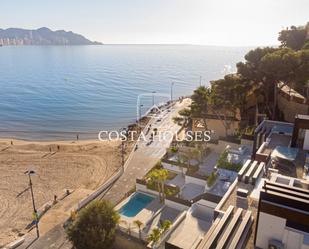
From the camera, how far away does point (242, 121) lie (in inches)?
1331

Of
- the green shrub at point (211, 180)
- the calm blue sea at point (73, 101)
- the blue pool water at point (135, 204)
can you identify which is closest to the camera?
the green shrub at point (211, 180)

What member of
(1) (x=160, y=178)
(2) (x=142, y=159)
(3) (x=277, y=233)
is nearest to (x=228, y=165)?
(1) (x=160, y=178)

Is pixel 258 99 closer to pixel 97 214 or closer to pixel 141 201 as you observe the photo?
pixel 141 201

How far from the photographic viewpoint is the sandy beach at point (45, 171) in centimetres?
2673

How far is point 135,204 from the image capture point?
24.2m

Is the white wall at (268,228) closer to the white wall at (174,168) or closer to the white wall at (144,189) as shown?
the white wall at (144,189)

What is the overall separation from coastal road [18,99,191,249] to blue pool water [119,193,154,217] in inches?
68.2

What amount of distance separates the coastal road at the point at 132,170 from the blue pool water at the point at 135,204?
173 cm

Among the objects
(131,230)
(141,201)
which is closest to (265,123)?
(141,201)

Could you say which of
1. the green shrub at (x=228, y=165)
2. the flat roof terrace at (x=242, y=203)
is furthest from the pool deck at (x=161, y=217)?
the flat roof terrace at (x=242, y=203)

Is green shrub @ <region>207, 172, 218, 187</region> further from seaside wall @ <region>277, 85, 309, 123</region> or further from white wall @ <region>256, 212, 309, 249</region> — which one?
seaside wall @ <region>277, 85, 309, 123</region>

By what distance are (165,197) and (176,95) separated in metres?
72.0

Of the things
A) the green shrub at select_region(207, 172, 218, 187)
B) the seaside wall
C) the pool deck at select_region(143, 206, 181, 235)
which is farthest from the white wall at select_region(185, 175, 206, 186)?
the seaside wall

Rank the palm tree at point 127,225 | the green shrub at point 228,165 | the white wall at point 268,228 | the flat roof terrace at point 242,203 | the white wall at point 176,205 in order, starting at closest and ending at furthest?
the white wall at point 268,228 → the flat roof terrace at point 242,203 → the palm tree at point 127,225 → the white wall at point 176,205 → the green shrub at point 228,165
